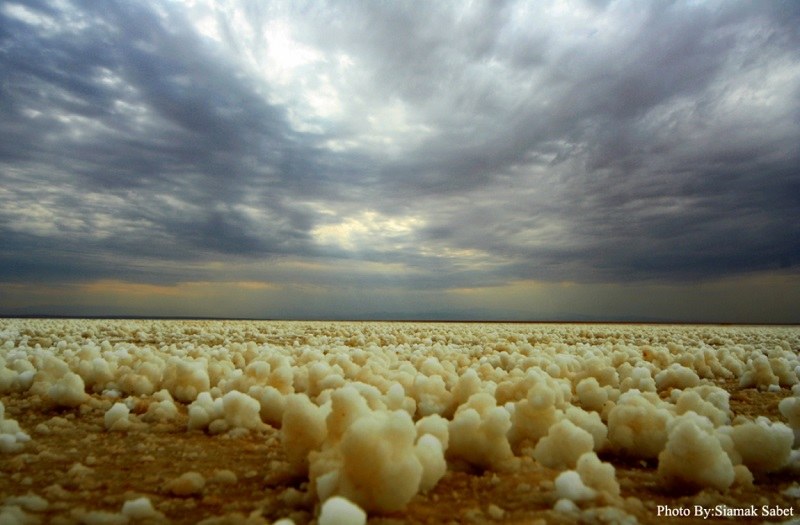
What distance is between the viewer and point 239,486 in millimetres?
1821

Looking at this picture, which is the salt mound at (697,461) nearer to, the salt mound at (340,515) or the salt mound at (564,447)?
the salt mound at (564,447)

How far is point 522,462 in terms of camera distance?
198cm

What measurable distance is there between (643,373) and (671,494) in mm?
2181

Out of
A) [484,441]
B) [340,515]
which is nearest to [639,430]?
[484,441]

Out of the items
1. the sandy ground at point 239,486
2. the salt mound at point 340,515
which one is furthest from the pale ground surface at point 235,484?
the salt mound at point 340,515

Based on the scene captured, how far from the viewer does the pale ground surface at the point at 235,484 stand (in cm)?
154

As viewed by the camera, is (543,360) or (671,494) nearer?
(671,494)

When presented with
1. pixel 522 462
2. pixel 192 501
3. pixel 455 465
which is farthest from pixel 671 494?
pixel 192 501

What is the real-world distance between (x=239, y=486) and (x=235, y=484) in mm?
24

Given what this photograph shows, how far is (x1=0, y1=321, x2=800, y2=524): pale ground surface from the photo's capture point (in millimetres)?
1545

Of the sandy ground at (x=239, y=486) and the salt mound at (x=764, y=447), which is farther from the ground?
the salt mound at (x=764, y=447)

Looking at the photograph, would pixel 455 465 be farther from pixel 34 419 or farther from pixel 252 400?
pixel 34 419

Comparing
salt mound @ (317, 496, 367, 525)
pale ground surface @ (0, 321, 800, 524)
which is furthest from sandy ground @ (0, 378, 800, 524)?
salt mound @ (317, 496, 367, 525)

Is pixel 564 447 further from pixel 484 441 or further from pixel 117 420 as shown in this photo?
pixel 117 420
